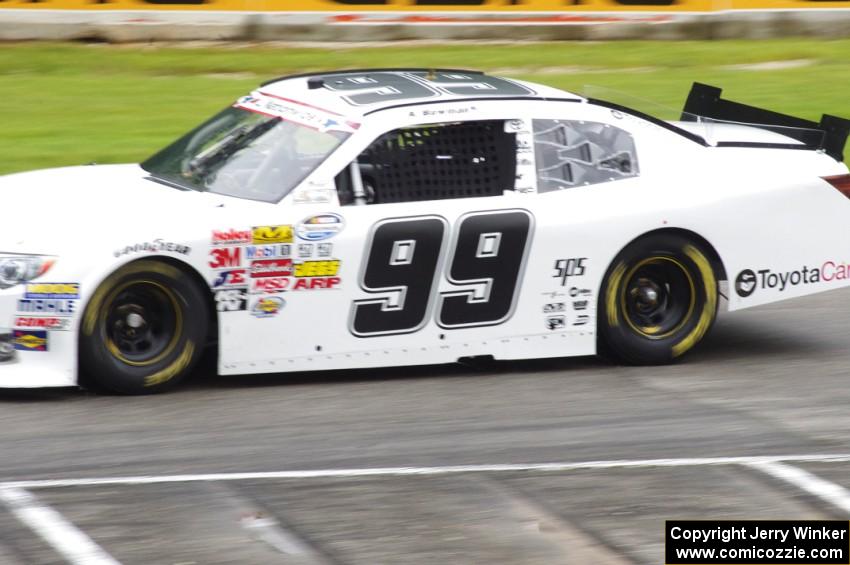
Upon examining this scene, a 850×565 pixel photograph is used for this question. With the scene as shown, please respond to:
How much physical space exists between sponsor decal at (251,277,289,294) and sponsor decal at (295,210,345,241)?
0.24 m

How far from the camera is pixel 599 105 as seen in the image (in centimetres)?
810

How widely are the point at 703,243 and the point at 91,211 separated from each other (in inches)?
130

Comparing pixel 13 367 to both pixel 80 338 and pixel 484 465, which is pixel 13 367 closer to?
pixel 80 338

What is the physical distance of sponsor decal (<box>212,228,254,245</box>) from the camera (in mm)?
6984

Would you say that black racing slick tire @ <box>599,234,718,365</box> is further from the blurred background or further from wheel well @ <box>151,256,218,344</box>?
wheel well @ <box>151,256,218,344</box>

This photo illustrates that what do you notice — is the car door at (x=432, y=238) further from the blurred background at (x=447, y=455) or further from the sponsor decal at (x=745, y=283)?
the sponsor decal at (x=745, y=283)

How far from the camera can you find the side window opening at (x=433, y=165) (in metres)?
7.38

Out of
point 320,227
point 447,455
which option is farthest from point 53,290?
point 447,455

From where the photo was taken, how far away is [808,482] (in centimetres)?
605

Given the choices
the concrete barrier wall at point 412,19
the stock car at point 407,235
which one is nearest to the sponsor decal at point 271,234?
the stock car at point 407,235

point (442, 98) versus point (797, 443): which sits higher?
point (442, 98)

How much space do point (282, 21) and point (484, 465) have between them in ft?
49.7

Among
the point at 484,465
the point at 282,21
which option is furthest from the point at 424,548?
the point at 282,21

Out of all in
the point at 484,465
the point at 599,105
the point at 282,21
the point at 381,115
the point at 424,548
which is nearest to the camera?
the point at 424,548
